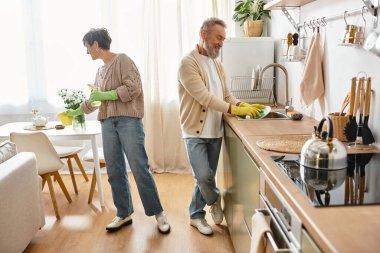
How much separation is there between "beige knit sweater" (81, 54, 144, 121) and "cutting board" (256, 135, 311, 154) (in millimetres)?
1003

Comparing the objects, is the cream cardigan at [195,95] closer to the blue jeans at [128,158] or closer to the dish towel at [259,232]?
the blue jeans at [128,158]

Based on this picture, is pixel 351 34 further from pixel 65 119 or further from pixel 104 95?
pixel 65 119

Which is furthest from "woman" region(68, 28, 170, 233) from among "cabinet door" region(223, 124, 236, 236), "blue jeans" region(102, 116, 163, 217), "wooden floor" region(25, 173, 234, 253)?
"cabinet door" region(223, 124, 236, 236)

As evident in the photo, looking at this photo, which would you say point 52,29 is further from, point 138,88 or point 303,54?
point 303,54

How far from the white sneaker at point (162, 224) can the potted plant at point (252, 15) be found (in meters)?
1.73

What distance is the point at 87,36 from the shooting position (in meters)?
2.54

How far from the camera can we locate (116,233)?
2.76 m

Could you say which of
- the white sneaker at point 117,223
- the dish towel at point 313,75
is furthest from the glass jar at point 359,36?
the white sneaker at point 117,223

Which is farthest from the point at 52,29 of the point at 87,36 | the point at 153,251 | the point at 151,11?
the point at 153,251

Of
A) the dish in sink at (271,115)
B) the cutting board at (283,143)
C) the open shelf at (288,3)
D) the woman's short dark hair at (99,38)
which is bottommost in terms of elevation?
the cutting board at (283,143)

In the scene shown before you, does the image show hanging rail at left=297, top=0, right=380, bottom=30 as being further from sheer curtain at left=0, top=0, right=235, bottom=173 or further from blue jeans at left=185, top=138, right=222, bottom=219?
sheer curtain at left=0, top=0, right=235, bottom=173

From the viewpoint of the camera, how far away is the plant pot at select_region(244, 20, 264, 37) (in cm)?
330

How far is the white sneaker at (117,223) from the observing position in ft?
9.13

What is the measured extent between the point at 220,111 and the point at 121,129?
2.22 feet
